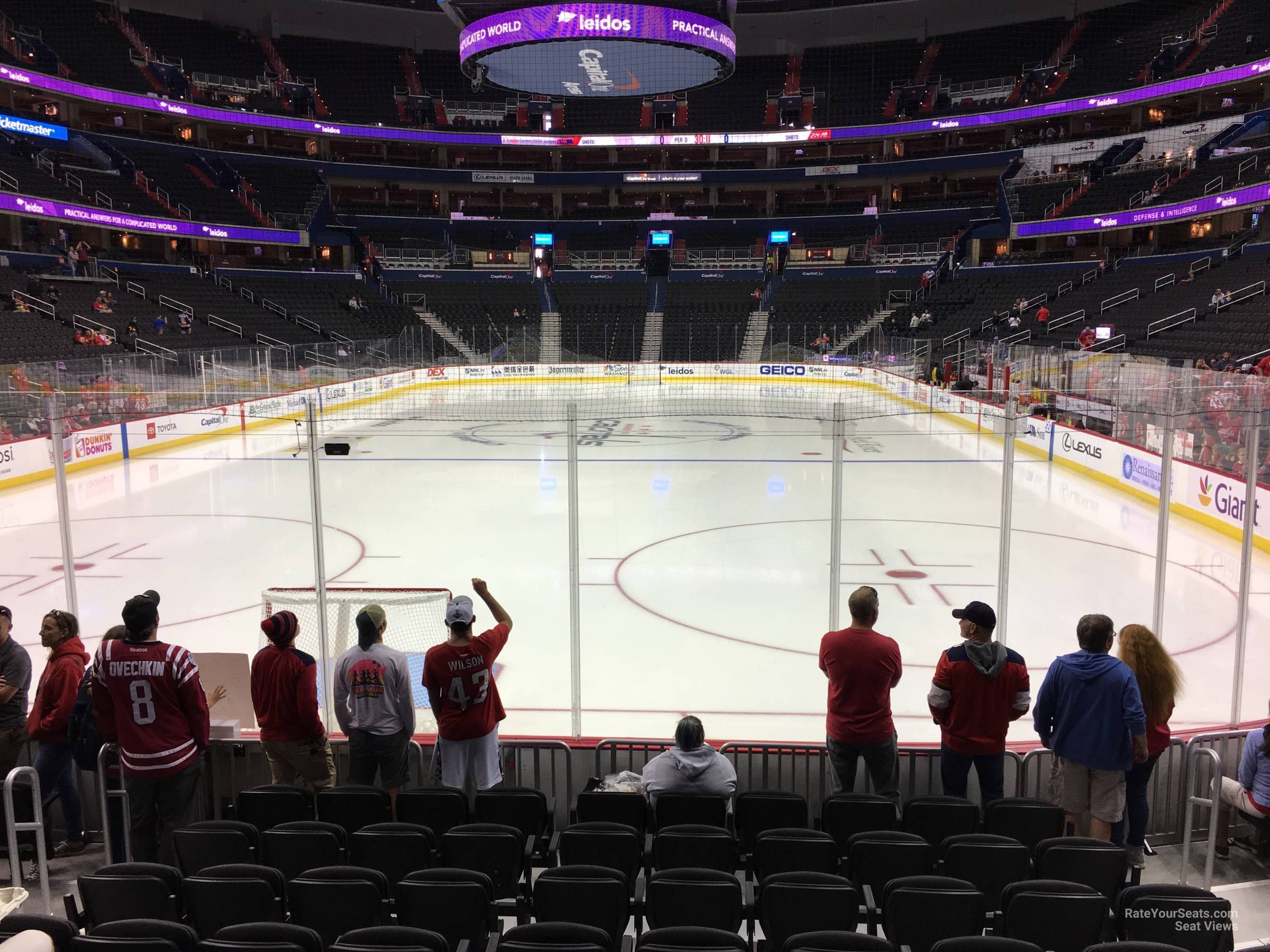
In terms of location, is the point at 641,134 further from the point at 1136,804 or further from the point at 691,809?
the point at 691,809

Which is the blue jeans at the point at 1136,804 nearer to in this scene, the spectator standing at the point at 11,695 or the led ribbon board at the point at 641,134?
the spectator standing at the point at 11,695

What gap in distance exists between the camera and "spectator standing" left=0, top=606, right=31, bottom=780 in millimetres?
4844

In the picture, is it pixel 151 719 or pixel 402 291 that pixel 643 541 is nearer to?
pixel 151 719

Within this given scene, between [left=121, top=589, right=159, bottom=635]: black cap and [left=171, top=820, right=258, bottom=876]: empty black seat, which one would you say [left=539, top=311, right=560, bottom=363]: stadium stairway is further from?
[left=171, top=820, right=258, bottom=876]: empty black seat

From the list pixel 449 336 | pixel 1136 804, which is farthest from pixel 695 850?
pixel 449 336

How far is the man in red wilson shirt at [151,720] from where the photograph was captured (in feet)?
14.2

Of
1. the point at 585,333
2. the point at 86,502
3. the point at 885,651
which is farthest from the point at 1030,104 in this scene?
the point at 885,651

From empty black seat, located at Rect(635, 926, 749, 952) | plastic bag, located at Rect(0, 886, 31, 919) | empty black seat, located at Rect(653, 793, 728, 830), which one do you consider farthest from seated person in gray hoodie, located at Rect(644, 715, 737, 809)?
plastic bag, located at Rect(0, 886, 31, 919)

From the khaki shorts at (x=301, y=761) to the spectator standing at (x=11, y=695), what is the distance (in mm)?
1299

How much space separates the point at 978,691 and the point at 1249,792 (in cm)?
145

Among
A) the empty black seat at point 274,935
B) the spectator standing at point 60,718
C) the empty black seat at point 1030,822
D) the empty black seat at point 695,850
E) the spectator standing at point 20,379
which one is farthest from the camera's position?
the spectator standing at point 20,379

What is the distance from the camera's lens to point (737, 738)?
6.45 meters

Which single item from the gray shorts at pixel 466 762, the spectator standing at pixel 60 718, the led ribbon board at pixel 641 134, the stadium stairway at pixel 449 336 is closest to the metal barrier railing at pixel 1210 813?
the gray shorts at pixel 466 762

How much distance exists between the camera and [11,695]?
4.82 metres
